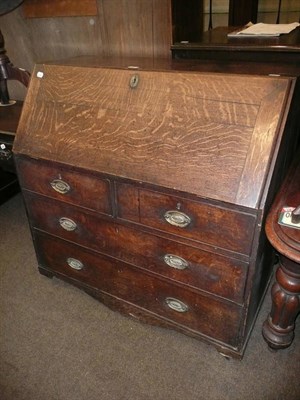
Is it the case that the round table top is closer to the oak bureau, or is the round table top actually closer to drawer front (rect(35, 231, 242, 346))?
the oak bureau

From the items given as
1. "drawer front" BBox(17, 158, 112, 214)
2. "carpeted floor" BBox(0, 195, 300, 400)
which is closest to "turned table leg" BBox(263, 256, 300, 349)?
"carpeted floor" BBox(0, 195, 300, 400)

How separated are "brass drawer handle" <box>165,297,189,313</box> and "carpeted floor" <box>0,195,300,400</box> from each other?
0.19 m

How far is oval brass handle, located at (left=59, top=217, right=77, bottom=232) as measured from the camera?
1393 millimetres

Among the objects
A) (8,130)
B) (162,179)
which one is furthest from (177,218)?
(8,130)

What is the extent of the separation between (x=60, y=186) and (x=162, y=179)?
1.59ft

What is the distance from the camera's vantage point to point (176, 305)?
4.34 feet

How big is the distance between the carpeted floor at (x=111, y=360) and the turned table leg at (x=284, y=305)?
0.43ft

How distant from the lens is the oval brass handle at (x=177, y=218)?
3.49ft

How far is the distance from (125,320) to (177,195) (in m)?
0.79

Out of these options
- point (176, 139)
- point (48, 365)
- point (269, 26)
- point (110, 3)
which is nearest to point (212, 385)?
point (48, 365)

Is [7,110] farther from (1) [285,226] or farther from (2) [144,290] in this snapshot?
(1) [285,226]

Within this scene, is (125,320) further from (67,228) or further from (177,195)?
(177,195)

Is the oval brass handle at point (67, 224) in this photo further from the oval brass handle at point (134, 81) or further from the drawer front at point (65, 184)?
the oval brass handle at point (134, 81)

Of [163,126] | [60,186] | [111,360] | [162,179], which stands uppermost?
[163,126]
